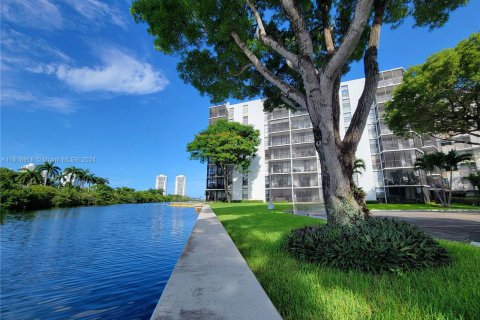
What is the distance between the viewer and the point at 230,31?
7297 millimetres

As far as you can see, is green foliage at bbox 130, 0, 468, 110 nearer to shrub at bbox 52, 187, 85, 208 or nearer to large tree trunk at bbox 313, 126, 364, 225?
large tree trunk at bbox 313, 126, 364, 225

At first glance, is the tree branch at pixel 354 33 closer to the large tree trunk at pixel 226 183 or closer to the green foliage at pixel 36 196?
the green foliage at pixel 36 196

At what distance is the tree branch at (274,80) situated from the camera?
Result: 21.1 ft

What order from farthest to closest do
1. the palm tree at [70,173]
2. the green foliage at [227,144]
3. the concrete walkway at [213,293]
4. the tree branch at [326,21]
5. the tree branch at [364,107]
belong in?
1. the palm tree at [70,173]
2. the green foliage at [227,144]
3. the tree branch at [326,21]
4. the tree branch at [364,107]
5. the concrete walkway at [213,293]

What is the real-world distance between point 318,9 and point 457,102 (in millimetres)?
13787

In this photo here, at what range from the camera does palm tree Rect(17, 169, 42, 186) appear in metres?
50.8

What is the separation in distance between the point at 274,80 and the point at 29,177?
66.5 m

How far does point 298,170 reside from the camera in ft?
147

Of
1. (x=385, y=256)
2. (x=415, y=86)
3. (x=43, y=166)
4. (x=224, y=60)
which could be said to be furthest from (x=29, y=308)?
(x=43, y=166)

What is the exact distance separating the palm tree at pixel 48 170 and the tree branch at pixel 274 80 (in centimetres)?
6801

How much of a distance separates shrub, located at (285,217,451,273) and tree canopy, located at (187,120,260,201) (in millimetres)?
38464

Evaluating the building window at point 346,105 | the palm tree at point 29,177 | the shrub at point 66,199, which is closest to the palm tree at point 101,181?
the palm tree at point 29,177

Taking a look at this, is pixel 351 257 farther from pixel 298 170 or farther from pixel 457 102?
pixel 298 170

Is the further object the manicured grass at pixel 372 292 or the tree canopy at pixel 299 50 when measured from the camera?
the tree canopy at pixel 299 50
